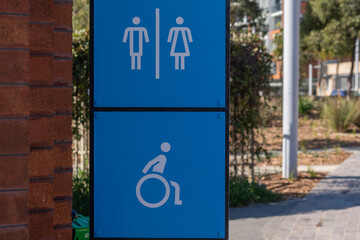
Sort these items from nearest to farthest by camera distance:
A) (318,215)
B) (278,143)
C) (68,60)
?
(68,60), (318,215), (278,143)

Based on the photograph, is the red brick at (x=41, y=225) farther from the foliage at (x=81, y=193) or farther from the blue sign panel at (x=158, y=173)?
the foliage at (x=81, y=193)

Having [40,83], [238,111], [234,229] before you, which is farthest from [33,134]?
[238,111]

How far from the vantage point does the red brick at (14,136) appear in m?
1.66

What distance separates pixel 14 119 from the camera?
168cm

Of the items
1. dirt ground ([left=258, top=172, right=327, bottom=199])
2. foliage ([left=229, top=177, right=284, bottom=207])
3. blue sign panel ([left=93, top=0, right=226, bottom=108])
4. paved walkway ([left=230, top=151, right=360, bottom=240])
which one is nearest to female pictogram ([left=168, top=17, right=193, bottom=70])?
blue sign panel ([left=93, top=0, right=226, bottom=108])

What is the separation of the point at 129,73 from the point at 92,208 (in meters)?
0.58

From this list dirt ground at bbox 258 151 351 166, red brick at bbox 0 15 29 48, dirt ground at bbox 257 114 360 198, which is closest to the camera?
red brick at bbox 0 15 29 48

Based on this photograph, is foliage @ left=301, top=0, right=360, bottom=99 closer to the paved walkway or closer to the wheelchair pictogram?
the paved walkway

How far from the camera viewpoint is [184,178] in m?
2.19

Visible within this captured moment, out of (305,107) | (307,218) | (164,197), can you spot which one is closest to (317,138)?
(305,107)

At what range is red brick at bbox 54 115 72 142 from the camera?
2.14 meters

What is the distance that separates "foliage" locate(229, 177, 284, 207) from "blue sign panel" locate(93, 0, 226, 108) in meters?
5.50

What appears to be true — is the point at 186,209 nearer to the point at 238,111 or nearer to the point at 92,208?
the point at 92,208

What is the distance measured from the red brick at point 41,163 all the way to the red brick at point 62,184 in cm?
26
